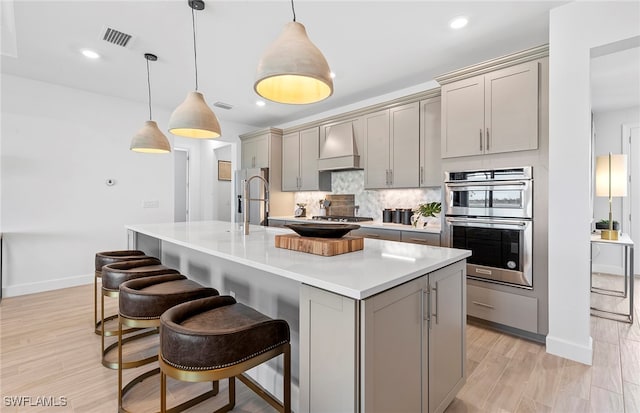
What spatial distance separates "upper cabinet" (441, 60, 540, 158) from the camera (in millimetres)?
2543

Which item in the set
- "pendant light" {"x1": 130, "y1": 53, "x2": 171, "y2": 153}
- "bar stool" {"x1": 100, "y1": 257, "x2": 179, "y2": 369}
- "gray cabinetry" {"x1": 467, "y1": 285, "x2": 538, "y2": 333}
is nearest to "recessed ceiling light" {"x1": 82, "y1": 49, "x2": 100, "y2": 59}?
"pendant light" {"x1": 130, "y1": 53, "x2": 171, "y2": 153}

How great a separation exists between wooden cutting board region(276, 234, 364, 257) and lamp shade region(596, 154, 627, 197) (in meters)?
3.38

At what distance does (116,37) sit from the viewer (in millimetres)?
2783

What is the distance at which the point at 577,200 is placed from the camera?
221 cm

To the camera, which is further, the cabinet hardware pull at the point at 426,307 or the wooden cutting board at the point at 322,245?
the wooden cutting board at the point at 322,245

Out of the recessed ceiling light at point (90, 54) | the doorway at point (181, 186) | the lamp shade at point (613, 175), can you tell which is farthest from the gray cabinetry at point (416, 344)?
the doorway at point (181, 186)

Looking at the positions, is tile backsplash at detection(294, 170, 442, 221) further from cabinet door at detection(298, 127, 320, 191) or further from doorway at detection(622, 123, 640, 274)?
doorway at detection(622, 123, 640, 274)

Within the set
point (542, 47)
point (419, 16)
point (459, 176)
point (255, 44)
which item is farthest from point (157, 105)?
point (542, 47)

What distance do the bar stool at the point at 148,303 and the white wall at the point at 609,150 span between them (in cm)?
589

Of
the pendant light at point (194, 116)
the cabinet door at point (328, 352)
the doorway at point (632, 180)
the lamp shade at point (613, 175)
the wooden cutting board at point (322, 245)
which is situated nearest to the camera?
the cabinet door at point (328, 352)

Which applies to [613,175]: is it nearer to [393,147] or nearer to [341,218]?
[393,147]

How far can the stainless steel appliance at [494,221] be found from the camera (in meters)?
2.59

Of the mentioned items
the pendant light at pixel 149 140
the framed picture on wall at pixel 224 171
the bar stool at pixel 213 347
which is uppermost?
the framed picture on wall at pixel 224 171

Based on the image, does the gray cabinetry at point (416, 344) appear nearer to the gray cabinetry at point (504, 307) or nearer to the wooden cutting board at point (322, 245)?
the wooden cutting board at point (322, 245)
